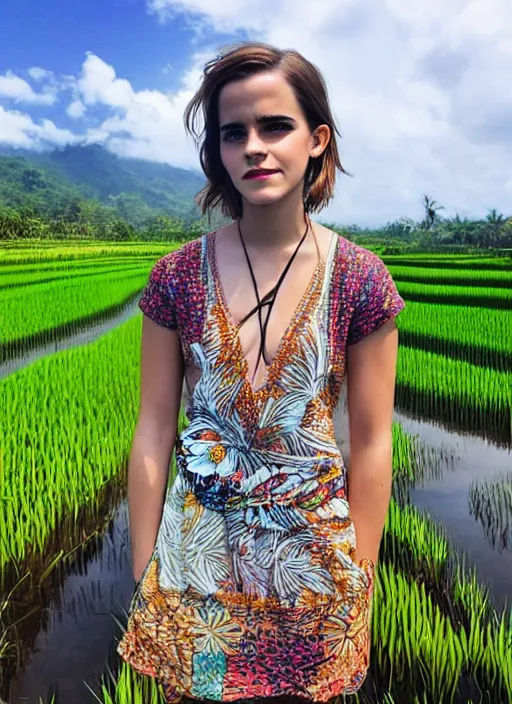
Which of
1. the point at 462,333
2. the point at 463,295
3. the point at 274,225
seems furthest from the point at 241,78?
the point at 463,295

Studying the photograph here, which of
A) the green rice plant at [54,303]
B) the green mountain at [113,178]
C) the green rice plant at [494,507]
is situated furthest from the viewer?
the green mountain at [113,178]

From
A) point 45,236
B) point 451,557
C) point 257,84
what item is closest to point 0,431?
point 451,557

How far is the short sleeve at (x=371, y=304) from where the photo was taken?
2.75 ft

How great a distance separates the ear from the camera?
2.88 feet

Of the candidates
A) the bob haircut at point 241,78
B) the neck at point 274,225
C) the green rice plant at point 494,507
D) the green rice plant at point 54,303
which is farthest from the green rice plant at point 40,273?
the neck at point 274,225

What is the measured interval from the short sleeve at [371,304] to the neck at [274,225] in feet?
0.35

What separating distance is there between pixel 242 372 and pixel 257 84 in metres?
0.37

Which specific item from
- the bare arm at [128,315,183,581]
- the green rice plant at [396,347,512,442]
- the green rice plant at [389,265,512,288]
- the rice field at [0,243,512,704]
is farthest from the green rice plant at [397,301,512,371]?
the bare arm at [128,315,183,581]

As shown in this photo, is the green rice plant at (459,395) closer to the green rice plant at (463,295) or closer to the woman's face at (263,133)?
the woman's face at (263,133)

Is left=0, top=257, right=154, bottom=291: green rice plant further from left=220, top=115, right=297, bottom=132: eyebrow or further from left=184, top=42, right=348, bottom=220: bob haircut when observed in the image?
left=220, top=115, right=297, bottom=132: eyebrow

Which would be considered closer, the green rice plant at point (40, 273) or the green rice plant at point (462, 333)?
the green rice plant at point (462, 333)

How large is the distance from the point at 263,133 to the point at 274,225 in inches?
4.7

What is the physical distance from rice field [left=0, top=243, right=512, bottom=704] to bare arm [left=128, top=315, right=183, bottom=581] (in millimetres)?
655

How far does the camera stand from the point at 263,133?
0.82 meters
